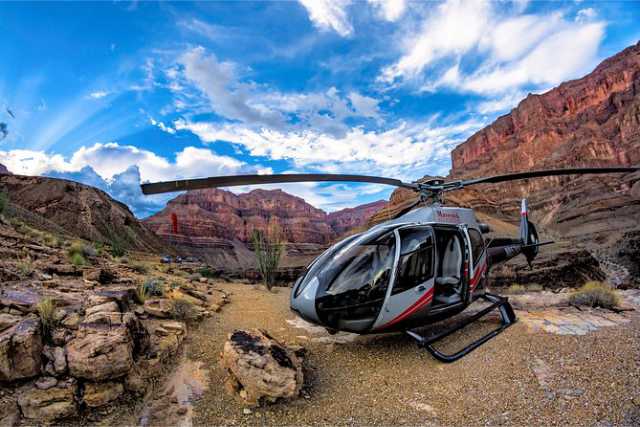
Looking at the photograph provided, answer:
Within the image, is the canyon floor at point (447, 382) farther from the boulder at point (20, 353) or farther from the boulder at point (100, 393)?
the boulder at point (20, 353)

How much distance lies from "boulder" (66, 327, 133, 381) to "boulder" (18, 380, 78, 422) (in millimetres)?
167

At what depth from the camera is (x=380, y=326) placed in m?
4.39

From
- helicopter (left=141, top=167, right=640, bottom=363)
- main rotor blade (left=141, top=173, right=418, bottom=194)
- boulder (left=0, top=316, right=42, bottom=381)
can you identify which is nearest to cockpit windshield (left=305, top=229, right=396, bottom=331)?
helicopter (left=141, top=167, right=640, bottom=363)

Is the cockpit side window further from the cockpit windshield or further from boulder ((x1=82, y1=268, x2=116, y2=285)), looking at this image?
boulder ((x1=82, y1=268, x2=116, y2=285))

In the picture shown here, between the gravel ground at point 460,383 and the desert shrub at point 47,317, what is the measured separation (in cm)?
172

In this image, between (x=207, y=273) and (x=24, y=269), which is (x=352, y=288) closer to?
(x=24, y=269)

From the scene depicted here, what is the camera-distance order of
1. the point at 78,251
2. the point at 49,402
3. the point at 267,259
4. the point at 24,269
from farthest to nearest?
the point at 267,259
the point at 78,251
the point at 24,269
the point at 49,402

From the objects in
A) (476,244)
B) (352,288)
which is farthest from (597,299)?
(352,288)

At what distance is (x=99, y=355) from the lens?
3.38 m

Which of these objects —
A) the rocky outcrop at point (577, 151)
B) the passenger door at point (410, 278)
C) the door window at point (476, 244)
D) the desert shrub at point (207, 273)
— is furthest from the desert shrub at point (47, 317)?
the rocky outcrop at point (577, 151)

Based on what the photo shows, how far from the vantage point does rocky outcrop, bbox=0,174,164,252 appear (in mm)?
24953

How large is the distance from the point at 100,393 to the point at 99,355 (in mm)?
385

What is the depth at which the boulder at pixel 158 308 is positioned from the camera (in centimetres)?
Result: 530

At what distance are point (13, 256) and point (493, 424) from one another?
881 cm
